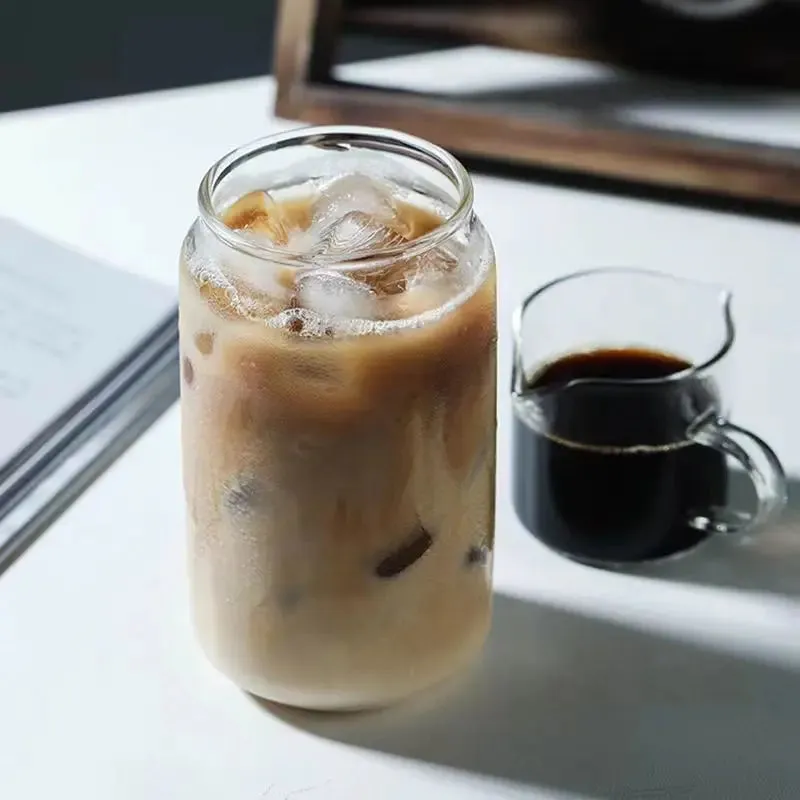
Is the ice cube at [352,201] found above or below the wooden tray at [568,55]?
above

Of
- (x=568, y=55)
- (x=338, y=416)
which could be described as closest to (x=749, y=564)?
(x=338, y=416)

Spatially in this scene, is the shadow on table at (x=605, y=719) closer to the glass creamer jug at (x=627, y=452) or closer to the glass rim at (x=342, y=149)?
the glass creamer jug at (x=627, y=452)

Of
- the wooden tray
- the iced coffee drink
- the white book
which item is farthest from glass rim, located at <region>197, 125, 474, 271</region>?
the wooden tray

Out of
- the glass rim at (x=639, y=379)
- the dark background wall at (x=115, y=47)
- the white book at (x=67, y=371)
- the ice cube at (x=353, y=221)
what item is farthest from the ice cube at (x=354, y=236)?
the dark background wall at (x=115, y=47)

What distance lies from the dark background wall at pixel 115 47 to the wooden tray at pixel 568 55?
45 cm

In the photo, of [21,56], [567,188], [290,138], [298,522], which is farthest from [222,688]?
[21,56]

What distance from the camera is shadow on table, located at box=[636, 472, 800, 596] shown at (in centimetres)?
58

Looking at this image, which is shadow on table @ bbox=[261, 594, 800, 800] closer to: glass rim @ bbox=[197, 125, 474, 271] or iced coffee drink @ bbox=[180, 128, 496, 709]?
iced coffee drink @ bbox=[180, 128, 496, 709]

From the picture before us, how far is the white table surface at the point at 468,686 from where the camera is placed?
→ 50cm

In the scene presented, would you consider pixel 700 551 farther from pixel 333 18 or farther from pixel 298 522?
pixel 333 18

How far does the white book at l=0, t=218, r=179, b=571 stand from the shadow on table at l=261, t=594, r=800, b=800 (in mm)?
182

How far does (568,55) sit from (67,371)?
518mm

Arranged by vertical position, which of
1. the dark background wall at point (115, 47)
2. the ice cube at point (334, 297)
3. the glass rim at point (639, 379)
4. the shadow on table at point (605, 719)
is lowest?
the dark background wall at point (115, 47)

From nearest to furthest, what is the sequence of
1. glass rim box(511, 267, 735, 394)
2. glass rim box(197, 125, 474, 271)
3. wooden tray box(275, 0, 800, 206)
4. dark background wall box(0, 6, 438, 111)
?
glass rim box(197, 125, 474, 271)
glass rim box(511, 267, 735, 394)
wooden tray box(275, 0, 800, 206)
dark background wall box(0, 6, 438, 111)
